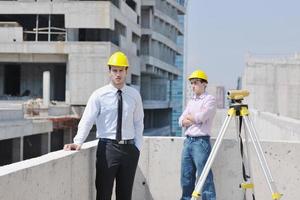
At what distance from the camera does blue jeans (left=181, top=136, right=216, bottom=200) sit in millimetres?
5367

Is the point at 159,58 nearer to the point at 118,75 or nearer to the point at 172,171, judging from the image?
the point at 172,171

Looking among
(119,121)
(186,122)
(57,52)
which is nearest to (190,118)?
(186,122)

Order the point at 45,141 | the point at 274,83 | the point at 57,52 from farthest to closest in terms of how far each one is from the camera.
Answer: the point at 274,83 < the point at 57,52 < the point at 45,141

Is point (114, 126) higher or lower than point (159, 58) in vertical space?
lower

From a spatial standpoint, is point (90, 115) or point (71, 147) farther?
point (71, 147)

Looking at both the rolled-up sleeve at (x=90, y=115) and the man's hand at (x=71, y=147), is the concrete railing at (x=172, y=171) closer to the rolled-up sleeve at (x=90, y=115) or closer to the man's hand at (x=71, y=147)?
the man's hand at (x=71, y=147)

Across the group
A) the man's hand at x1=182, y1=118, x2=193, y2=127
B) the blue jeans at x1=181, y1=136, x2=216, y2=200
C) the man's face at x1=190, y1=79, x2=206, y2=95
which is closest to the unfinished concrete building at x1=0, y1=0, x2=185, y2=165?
the blue jeans at x1=181, y1=136, x2=216, y2=200

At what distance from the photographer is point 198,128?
5391 mm


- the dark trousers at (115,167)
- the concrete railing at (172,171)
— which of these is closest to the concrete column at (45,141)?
the concrete railing at (172,171)

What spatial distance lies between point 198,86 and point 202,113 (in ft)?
1.00

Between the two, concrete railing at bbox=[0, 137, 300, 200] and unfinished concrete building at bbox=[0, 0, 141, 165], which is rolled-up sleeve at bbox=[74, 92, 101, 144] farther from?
unfinished concrete building at bbox=[0, 0, 141, 165]

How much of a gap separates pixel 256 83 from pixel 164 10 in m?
18.6

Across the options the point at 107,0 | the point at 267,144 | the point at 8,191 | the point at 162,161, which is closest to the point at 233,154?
the point at 267,144

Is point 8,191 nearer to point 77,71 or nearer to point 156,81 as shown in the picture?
point 77,71
